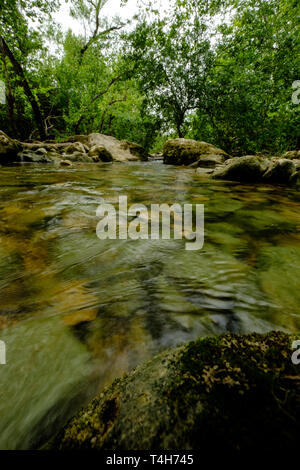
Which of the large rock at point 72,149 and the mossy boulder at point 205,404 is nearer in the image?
the mossy boulder at point 205,404

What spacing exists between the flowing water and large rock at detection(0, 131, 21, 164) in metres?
6.69

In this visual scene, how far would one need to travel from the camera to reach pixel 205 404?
1.56ft

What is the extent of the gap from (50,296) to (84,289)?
19cm

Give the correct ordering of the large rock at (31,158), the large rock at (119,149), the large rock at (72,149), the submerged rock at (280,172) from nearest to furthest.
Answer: the submerged rock at (280,172) < the large rock at (31,158) < the large rock at (72,149) < the large rock at (119,149)

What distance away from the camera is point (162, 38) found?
39.7 ft

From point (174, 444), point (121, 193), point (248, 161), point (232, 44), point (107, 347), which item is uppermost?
point (232, 44)

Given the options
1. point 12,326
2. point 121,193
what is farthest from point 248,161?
point 12,326

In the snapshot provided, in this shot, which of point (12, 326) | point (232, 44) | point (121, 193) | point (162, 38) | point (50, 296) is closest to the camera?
point (12, 326)

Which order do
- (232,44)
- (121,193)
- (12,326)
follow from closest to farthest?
(12,326), (121,193), (232,44)

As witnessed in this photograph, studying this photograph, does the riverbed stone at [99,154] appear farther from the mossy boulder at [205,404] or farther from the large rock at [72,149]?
the mossy boulder at [205,404]

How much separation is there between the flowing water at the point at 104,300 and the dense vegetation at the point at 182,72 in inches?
350

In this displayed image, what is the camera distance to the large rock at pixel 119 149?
1298 cm

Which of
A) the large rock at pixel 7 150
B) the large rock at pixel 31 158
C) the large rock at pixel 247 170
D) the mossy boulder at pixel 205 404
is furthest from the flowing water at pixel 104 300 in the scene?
the large rock at pixel 31 158
